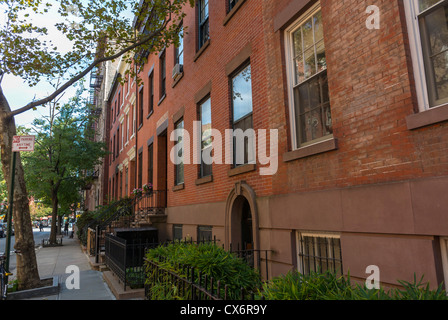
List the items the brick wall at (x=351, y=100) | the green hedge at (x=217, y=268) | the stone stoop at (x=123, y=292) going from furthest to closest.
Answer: the stone stoop at (x=123, y=292) → the green hedge at (x=217, y=268) → the brick wall at (x=351, y=100)

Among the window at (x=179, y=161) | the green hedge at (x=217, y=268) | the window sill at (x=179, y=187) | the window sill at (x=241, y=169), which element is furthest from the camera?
the window at (x=179, y=161)

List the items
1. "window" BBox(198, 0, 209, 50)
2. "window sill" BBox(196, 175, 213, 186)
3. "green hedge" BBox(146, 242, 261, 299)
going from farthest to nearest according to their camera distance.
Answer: "window" BBox(198, 0, 209, 50) < "window sill" BBox(196, 175, 213, 186) < "green hedge" BBox(146, 242, 261, 299)

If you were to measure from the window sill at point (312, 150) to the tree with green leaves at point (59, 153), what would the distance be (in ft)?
66.8

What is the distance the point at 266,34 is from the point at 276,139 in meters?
2.22

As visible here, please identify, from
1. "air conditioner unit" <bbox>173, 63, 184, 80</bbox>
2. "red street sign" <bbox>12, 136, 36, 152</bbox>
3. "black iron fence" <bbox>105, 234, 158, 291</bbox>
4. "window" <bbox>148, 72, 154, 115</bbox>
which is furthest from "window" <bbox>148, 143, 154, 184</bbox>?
"red street sign" <bbox>12, 136, 36, 152</bbox>

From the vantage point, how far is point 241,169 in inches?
282

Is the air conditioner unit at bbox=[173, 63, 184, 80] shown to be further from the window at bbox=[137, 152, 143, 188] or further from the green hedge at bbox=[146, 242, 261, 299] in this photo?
the green hedge at bbox=[146, 242, 261, 299]

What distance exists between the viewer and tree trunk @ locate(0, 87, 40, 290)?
786cm

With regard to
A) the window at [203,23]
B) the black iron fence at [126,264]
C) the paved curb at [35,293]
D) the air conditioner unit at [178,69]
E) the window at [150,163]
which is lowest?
the paved curb at [35,293]

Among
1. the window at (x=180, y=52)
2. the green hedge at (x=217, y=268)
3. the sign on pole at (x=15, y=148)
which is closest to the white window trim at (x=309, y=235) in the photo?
the green hedge at (x=217, y=268)

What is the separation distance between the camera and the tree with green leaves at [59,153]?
2245 cm

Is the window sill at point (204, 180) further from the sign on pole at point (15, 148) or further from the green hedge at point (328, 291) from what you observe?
the green hedge at point (328, 291)

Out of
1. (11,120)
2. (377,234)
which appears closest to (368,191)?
(377,234)

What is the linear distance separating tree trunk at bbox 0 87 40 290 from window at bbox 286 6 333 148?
6.80 m
